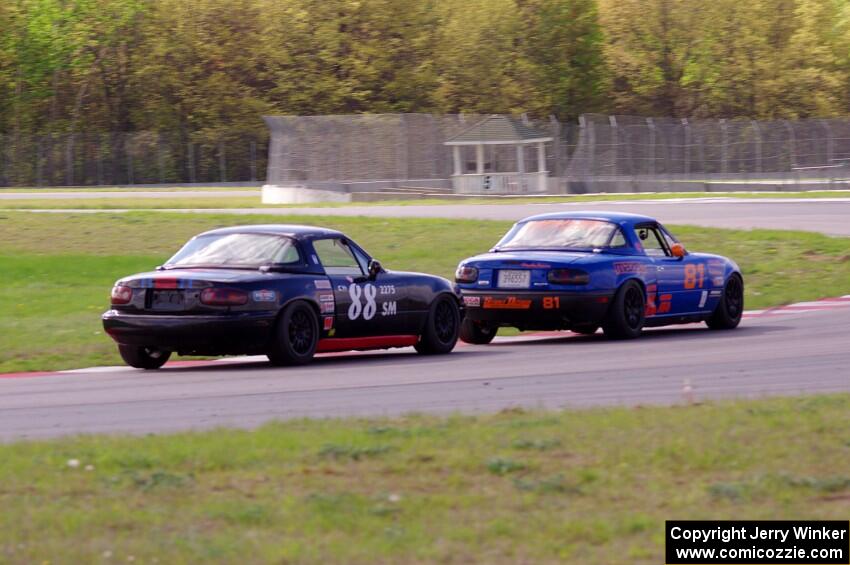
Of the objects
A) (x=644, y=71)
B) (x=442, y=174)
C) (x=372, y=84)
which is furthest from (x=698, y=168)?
(x=644, y=71)

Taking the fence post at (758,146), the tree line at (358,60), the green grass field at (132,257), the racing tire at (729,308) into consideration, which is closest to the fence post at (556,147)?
the fence post at (758,146)

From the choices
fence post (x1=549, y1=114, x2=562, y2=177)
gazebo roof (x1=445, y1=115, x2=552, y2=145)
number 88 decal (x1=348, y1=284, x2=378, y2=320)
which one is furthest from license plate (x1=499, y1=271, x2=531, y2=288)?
fence post (x1=549, y1=114, x2=562, y2=177)

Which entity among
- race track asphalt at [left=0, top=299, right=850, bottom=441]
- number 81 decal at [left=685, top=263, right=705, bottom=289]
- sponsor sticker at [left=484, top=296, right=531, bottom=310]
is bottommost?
race track asphalt at [left=0, top=299, right=850, bottom=441]

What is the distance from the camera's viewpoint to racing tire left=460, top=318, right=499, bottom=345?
15.7m

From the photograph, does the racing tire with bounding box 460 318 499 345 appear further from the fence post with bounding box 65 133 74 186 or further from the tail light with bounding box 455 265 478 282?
the fence post with bounding box 65 133 74 186

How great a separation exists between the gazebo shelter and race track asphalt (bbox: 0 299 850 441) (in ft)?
127

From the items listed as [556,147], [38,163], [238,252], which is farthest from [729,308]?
[38,163]

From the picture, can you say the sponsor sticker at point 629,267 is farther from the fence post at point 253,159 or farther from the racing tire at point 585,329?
the fence post at point 253,159

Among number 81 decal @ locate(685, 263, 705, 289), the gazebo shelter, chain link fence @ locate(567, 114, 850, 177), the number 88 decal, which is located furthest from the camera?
the gazebo shelter

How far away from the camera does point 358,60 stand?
7438cm

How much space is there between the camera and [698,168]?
178 feet

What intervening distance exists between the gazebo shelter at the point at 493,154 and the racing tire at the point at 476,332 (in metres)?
37.6

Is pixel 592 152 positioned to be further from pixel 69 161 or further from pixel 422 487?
pixel 422 487

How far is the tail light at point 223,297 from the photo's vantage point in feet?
40.4
